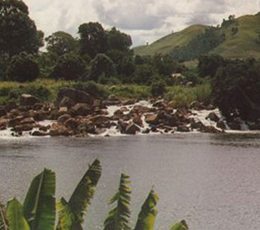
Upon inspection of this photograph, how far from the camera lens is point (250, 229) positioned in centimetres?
2595

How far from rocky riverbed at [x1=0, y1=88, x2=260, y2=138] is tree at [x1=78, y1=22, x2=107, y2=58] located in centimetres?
3650

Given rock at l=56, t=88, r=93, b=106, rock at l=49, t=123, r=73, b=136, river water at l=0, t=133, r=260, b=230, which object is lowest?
river water at l=0, t=133, r=260, b=230

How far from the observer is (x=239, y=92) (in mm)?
76312

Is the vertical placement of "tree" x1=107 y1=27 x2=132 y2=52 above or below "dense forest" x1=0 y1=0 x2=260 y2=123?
above

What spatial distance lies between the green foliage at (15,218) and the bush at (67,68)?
91.6 metres

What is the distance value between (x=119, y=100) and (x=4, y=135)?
2263 centimetres

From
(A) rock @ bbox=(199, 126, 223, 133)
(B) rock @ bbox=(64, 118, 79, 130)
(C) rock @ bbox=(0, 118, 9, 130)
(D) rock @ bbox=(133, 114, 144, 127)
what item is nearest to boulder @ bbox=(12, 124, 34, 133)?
(C) rock @ bbox=(0, 118, 9, 130)

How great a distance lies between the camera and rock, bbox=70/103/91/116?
7569 cm

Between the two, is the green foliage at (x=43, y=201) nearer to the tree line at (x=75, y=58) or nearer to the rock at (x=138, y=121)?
the rock at (x=138, y=121)

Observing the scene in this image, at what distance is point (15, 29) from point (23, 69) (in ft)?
60.5

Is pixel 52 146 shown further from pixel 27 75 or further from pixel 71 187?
pixel 27 75

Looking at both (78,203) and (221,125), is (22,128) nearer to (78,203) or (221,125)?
(221,125)

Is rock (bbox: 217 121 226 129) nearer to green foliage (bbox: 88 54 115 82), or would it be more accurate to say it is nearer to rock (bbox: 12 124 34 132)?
rock (bbox: 12 124 34 132)

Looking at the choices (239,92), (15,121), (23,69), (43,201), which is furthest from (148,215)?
(23,69)
